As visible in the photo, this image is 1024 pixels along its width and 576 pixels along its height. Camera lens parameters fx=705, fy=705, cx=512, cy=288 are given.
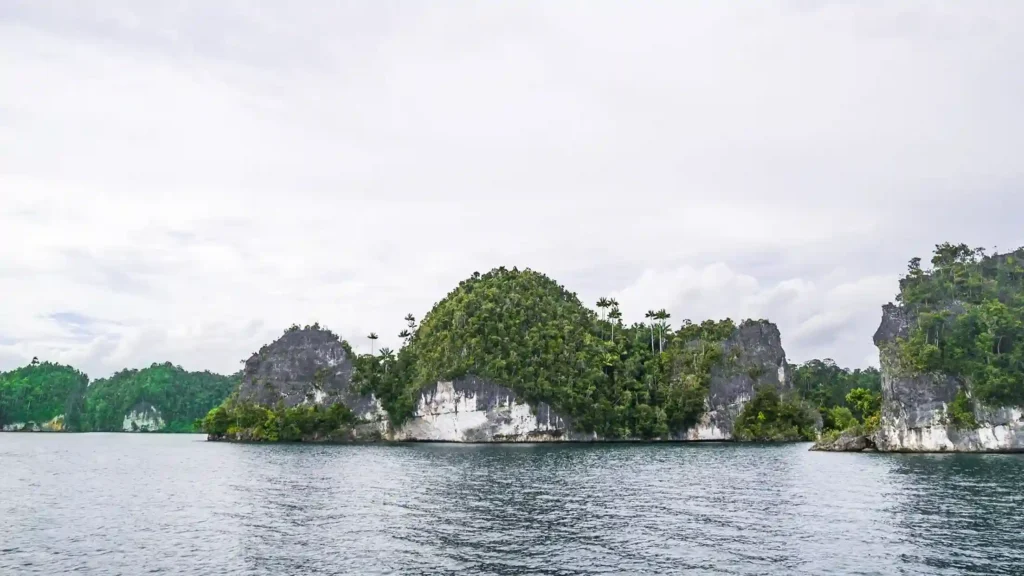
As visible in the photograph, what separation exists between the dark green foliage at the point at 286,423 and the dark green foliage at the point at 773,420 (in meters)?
78.9

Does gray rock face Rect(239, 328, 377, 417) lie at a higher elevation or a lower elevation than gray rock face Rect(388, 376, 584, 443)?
higher

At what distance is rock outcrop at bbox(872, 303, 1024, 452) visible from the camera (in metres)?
87.0

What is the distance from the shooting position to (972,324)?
91125 millimetres

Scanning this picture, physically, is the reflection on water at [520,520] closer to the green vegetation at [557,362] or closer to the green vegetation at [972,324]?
the green vegetation at [972,324]

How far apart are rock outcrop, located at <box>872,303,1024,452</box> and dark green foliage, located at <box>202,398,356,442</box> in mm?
97238

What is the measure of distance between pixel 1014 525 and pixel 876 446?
2610 inches

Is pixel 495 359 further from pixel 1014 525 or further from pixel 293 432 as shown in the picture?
pixel 1014 525

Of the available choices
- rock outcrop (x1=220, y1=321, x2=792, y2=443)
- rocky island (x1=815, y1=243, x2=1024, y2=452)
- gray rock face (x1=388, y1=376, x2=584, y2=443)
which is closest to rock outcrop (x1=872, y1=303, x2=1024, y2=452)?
rocky island (x1=815, y1=243, x2=1024, y2=452)

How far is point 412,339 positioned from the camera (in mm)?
Result: 166500

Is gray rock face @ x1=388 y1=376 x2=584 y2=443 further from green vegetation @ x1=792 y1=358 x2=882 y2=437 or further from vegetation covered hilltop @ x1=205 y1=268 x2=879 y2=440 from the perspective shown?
green vegetation @ x1=792 y1=358 x2=882 y2=437

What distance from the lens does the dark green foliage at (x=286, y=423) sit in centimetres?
14138

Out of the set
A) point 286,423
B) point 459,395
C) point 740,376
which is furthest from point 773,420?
point 286,423

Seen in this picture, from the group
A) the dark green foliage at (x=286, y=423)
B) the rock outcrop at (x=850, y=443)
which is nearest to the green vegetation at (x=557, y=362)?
the dark green foliage at (x=286, y=423)

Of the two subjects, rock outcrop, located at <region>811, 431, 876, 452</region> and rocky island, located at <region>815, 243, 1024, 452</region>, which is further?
rock outcrop, located at <region>811, 431, 876, 452</region>
